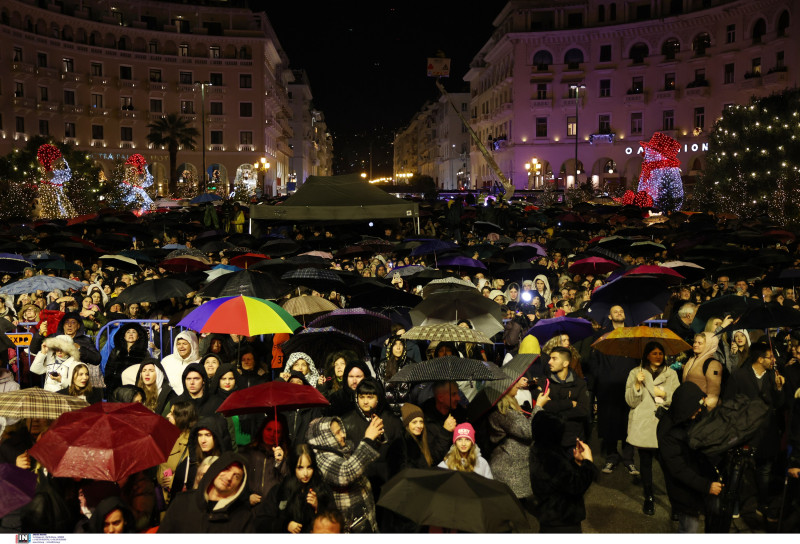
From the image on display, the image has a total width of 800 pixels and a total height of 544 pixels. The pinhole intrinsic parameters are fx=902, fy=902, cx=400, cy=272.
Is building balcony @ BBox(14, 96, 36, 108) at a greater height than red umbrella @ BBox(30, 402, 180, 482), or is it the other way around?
building balcony @ BBox(14, 96, 36, 108)

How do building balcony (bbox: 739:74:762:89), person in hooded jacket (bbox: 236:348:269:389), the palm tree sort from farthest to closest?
the palm tree → building balcony (bbox: 739:74:762:89) → person in hooded jacket (bbox: 236:348:269:389)

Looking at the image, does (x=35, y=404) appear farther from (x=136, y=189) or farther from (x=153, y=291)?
(x=136, y=189)

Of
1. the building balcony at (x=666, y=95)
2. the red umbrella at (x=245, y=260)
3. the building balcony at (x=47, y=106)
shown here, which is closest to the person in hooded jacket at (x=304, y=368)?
the red umbrella at (x=245, y=260)

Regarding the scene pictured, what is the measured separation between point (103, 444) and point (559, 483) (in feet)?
10.3

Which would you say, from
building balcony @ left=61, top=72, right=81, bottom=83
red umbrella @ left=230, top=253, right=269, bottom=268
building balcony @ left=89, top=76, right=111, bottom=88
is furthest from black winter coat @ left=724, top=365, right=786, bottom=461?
building balcony @ left=89, top=76, right=111, bottom=88

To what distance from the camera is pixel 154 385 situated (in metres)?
8.84

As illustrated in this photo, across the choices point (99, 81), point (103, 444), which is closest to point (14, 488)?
point (103, 444)

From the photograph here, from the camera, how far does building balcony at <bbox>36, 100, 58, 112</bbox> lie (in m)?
66.2

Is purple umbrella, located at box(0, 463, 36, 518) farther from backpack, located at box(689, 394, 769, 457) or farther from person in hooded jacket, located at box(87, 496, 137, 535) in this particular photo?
backpack, located at box(689, 394, 769, 457)

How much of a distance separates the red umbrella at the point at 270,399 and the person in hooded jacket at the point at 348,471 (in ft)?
1.41

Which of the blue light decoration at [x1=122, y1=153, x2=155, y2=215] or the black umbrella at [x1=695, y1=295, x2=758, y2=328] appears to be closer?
the black umbrella at [x1=695, y1=295, x2=758, y2=328]

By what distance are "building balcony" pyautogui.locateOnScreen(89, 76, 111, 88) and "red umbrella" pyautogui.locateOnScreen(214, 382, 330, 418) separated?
Result: 232 ft

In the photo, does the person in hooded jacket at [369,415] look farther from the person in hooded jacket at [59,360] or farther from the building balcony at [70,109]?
the building balcony at [70,109]

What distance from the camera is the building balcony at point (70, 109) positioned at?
69.2m
